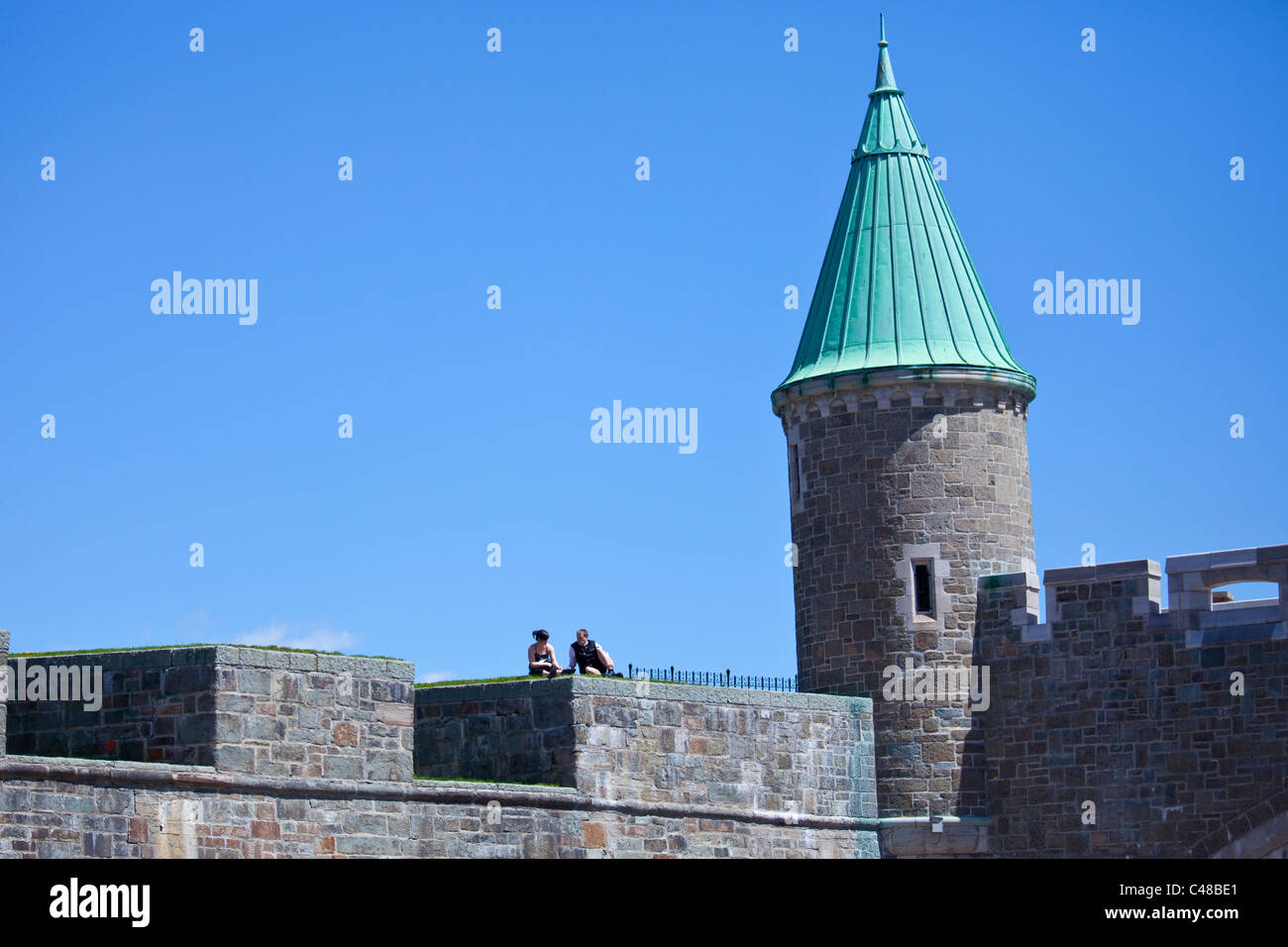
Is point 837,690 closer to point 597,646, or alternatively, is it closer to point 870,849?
point 870,849

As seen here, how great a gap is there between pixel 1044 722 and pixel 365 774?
9.75 m

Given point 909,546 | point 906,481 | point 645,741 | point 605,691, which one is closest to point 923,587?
point 909,546

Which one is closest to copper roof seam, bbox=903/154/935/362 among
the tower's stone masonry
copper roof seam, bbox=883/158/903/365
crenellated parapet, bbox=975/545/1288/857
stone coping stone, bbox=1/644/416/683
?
copper roof seam, bbox=883/158/903/365

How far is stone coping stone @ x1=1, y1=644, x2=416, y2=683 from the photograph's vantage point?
59.2 ft

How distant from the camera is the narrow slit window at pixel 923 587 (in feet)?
86.0

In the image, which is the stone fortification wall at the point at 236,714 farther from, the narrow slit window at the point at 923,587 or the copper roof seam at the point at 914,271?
the copper roof seam at the point at 914,271

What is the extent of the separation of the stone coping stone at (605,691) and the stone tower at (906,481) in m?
2.09

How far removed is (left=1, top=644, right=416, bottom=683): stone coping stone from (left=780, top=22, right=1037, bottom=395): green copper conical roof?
31.3ft

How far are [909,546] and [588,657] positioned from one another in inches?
211

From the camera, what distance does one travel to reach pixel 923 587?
26.3 meters

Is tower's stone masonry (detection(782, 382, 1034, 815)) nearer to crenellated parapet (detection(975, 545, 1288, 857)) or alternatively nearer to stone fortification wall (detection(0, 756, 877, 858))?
crenellated parapet (detection(975, 545, 1288, 857))

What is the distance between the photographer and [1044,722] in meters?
25.6
